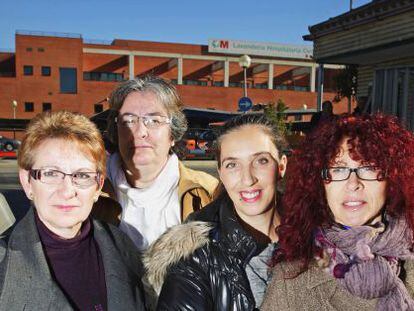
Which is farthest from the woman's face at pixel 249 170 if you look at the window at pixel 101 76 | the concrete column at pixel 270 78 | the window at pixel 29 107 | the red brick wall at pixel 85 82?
the concrete column at pixel 270 78

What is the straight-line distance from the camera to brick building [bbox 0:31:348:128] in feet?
142

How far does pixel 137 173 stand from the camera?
2938 millimetres

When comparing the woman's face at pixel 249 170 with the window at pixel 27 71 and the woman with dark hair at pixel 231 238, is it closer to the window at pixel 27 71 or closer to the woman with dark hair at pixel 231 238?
the woman with dark hair at pixel 231 238

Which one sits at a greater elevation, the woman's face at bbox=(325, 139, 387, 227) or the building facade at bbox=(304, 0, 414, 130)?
the building facade at bbox=(304, 0, 414, 130)

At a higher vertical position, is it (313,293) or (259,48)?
(259,48)

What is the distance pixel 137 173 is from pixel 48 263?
42.6 inches

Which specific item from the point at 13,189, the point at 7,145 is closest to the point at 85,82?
the point at 7,145

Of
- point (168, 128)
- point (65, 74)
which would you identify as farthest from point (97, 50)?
point (168, 128)

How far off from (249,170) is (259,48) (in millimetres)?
51312

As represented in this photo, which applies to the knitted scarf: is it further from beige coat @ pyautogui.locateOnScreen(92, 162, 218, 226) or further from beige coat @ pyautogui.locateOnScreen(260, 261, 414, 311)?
beige coat @ pyautogui.locateOnScreen(92, 162, 218, 226)

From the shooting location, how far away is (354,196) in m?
1.88

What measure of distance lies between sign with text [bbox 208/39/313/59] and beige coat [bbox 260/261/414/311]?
49144 mm

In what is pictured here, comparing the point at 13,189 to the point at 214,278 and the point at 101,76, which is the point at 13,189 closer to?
the point at 214,278

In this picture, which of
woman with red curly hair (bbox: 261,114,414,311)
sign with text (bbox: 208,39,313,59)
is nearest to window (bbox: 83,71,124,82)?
sign with text (bbox: 208,39,313,59)
